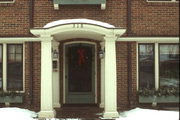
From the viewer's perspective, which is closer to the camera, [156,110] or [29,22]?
[156,110]

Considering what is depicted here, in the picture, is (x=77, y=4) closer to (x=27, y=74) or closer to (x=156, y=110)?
(x=27, y=74)

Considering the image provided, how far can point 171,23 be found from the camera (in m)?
15.0

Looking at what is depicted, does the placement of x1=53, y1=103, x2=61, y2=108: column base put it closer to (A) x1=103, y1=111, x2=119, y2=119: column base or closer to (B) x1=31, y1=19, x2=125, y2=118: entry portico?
(B) x1=31, y1=19, x2=125, y2=118: entry portico

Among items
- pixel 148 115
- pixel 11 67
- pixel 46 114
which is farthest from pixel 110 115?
pixel 11 67

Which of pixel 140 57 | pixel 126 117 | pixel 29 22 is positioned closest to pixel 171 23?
pixel 140 57

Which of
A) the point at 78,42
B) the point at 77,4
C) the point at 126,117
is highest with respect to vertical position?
the point at 77,4

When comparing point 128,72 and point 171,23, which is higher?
point 171,23

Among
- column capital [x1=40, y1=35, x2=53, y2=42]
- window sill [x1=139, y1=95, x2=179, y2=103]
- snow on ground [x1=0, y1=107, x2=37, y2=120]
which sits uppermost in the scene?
column capital [x1=40, y1=35, x2=53, y2=42]

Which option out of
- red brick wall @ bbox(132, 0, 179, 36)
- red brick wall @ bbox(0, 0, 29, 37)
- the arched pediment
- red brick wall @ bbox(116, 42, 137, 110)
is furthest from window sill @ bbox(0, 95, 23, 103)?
red brick wall @ bbox(132, 0, 179, 36)

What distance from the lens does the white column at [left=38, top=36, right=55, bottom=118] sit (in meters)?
13.2

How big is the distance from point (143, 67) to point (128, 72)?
2.06ft

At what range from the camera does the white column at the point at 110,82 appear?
43.1ft

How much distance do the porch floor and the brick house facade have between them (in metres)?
0.89

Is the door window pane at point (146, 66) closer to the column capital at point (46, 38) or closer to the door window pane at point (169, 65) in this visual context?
the door window pane at point (169, 65)
